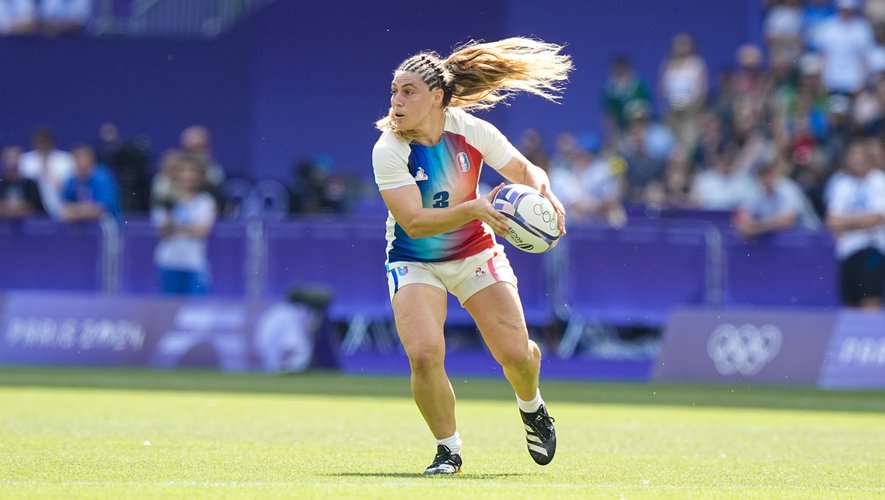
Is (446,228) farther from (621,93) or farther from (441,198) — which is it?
(621,93)

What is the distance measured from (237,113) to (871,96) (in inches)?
411

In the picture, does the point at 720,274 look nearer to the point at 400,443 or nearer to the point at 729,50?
the point at 729,50

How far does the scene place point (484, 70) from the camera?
966cm

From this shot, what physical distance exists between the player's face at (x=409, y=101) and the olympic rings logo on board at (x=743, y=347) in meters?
9.56

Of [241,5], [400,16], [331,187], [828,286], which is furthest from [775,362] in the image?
[241,5]

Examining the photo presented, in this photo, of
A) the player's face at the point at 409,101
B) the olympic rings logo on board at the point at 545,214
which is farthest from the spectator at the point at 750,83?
the olympic rings logo on board at the point at 545,214

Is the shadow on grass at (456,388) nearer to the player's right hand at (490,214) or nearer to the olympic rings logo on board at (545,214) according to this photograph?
the olympic rings logo on board at (545,214)

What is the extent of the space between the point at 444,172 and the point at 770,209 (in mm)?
10648

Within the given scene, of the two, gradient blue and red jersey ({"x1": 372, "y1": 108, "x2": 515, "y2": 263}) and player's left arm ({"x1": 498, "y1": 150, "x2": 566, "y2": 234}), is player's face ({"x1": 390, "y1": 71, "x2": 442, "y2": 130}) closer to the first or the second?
gradient blue and red jersey ({"x1": 372, "y1": 108, "x2": 515, "y2": 263})

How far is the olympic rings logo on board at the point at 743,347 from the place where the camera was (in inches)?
706

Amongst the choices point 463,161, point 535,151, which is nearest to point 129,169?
point 535,151

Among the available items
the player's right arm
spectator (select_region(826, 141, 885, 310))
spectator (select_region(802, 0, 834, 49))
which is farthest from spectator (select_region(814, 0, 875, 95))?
the player's right arm

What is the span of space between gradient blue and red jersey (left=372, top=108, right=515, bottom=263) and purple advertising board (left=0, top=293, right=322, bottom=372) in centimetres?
957

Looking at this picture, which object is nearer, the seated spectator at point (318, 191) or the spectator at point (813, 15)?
the seated spectator at point (318, 191)
